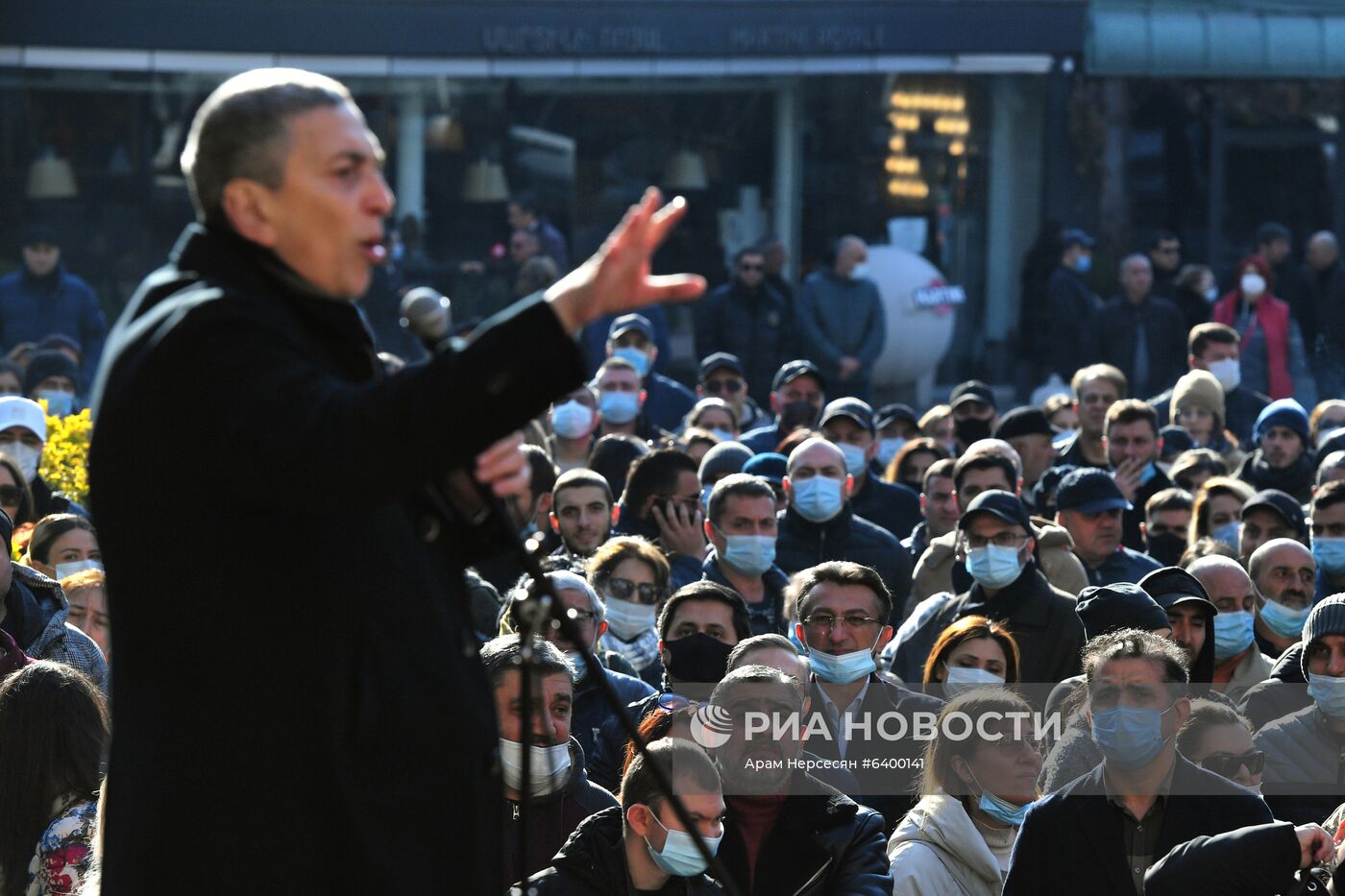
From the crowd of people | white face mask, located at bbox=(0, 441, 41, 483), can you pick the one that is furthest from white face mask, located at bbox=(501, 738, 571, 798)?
white face mask, located at bbox=(0, 441, 41, 483)

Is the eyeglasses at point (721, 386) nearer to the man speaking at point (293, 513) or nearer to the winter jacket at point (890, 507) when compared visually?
the winter jacket at point (890, 507)

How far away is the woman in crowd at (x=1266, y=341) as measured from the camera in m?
17.3

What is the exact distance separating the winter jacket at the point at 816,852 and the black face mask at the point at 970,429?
26.5 feet

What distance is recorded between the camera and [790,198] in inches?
854

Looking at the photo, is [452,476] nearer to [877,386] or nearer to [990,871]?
[990,871]

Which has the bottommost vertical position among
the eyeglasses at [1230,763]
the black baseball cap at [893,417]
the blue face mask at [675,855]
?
the eyeglasses at [1230,763]

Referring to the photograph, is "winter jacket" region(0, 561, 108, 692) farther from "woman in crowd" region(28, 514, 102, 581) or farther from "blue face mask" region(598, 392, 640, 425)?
"blue face mask" region(598, 392, 640, 425)

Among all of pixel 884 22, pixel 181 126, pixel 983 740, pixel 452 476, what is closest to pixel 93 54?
pixel 181 126

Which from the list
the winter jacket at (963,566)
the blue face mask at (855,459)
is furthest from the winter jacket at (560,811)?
the blue face mask at (855,459)

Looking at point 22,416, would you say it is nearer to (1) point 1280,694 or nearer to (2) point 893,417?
(2) point 893,417

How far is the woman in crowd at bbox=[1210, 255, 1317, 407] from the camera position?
56.9 ft

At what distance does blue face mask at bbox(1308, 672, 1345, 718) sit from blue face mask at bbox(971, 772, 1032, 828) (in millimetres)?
1237

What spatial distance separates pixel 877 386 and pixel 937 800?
14412mm

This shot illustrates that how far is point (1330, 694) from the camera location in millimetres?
6820
